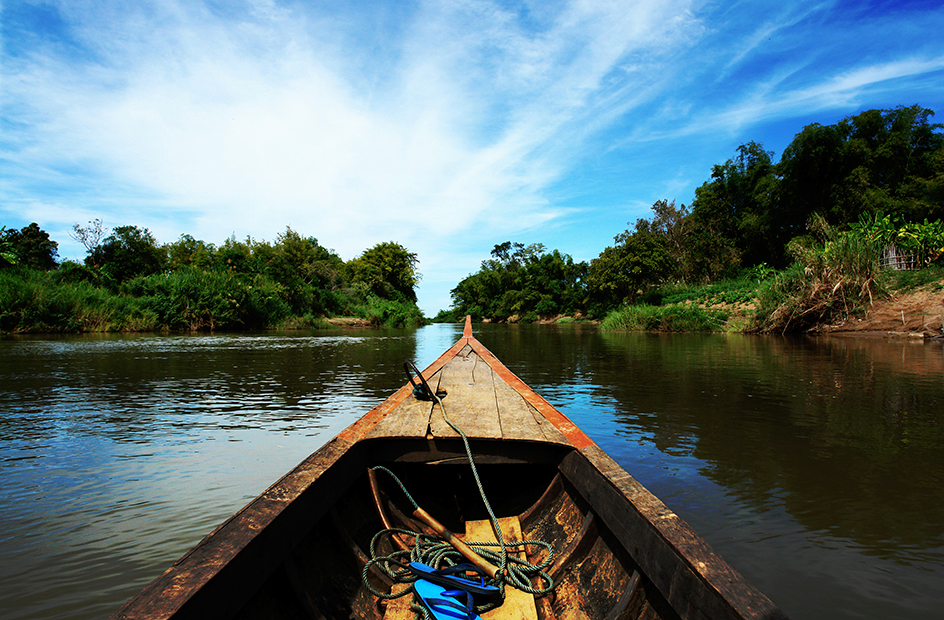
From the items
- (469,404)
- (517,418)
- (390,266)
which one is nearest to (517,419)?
(517,418)

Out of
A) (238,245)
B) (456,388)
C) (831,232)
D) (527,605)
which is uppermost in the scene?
Answer: (238,245)

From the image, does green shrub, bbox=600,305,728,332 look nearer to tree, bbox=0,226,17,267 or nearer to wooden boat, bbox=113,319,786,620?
wooden boat, bbox=113,319,786,620

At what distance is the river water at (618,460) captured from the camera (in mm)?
2031

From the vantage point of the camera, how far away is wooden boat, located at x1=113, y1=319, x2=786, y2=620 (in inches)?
47.1

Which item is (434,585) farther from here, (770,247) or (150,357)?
(770,247)

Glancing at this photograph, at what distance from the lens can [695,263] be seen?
3347 centimetres

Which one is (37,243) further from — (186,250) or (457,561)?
(457,561)

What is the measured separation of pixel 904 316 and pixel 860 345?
2.87m

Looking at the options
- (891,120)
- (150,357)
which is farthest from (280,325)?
(891,120)

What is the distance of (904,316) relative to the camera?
1305 cm

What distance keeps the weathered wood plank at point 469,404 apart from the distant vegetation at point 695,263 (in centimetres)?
1486

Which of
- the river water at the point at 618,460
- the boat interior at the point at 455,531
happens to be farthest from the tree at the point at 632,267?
the boat interior at the point at 455,531

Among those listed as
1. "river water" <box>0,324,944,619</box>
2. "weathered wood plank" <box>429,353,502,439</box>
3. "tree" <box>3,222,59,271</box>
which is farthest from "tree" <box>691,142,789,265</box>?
"tree" <box>3,222,59,271</box>

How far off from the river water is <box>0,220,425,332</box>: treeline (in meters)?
11.2
